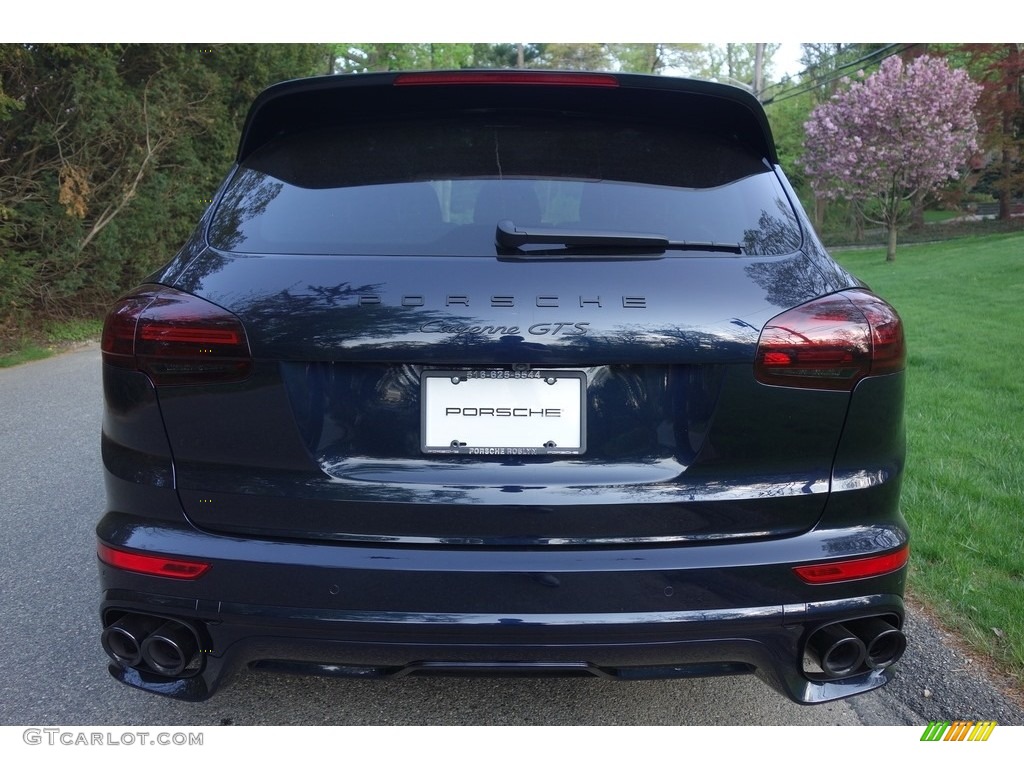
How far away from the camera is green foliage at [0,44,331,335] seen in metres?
9.64

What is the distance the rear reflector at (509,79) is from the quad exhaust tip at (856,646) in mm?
1577

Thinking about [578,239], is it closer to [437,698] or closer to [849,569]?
[849,569]

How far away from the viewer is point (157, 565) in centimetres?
200

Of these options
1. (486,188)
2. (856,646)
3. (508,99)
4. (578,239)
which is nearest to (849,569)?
(856,646)

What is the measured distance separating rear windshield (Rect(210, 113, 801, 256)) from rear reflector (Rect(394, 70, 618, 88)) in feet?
0.33

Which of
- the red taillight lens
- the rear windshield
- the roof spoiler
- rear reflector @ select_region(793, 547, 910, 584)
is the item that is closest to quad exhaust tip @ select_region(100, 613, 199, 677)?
the red taillight lens

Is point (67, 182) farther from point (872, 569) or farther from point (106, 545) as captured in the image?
point (872, 569)

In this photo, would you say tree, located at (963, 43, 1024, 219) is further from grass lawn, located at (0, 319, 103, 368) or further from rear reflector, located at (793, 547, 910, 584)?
rear reflector, located at (793, 547, 910, 584)

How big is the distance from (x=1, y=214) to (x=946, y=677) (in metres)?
9.73

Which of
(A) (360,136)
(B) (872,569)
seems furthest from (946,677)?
(A) (360,136)

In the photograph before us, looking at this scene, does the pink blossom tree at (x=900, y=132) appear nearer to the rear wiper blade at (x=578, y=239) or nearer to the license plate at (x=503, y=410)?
the rear wiper blade at (x=578, y=239)

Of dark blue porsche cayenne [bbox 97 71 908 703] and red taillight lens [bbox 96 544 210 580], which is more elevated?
dark blue porsche cayenne [bbox 97 71 908 703]

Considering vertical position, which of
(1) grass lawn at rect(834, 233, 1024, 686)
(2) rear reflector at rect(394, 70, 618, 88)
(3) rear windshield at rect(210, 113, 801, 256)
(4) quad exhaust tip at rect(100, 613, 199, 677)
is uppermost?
(2) rear reflector at rect(394, 70, 618, 88)

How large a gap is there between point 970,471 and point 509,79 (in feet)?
13.0
